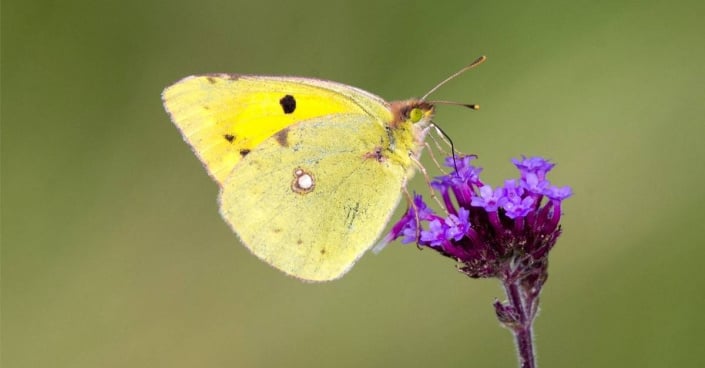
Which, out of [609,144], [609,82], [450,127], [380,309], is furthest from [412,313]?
[609,82]

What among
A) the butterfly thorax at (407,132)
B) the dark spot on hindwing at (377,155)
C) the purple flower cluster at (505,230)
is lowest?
the purple flower cluster at (505,230)

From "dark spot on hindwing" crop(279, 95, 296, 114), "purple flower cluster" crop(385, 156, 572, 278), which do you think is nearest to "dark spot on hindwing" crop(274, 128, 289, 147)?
"dark spot on hindwing" crop(279, 95, 296, 114)

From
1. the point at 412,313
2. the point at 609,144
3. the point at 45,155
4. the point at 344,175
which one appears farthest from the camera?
the point at 45,155

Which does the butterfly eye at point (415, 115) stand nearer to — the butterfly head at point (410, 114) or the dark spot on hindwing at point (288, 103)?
the butterfly head at point (410, 114)

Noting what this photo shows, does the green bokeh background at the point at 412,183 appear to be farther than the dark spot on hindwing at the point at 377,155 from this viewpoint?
Yes

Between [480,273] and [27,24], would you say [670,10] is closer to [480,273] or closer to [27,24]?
[480,273]

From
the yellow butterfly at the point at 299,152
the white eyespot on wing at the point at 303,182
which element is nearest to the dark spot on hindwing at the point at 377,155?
the yellow butterfly at the point at 299,152
